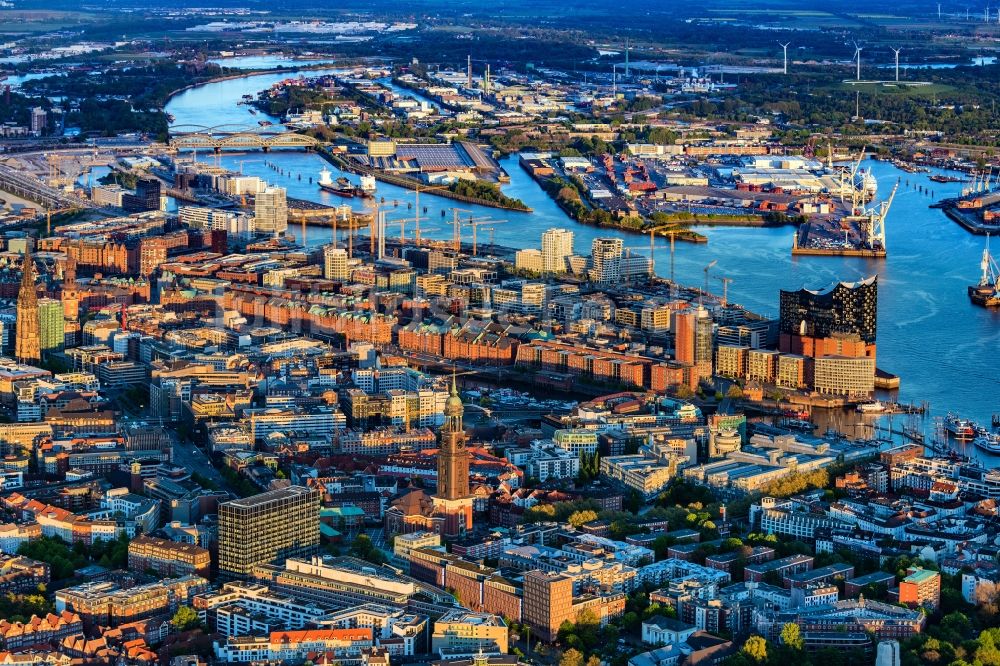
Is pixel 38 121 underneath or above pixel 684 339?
underneath

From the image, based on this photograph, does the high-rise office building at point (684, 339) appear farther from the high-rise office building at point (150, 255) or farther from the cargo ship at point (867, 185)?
the cargo ship at point (867, 185)

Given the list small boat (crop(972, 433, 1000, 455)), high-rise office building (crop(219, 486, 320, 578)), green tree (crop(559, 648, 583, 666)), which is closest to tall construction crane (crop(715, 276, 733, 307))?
small boat (crop(972, 433, 1000, 455))

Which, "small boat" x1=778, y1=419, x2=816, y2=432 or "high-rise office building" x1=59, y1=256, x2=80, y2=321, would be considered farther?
"high-rise office building" x1=59, y1=256, x2=80, y2=321

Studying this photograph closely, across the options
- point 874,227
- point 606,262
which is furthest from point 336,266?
point 874,227

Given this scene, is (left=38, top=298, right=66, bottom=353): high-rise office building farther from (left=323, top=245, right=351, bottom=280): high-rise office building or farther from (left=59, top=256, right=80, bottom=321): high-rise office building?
(left=323, top=245, right=351, bottom=280): high-rise office building

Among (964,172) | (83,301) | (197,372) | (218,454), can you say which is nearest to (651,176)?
(964,172)

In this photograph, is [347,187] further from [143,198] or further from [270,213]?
[270,213]

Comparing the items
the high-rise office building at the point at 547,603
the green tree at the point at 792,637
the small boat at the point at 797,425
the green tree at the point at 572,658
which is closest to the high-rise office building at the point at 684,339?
the small boat at the point at 797,425
